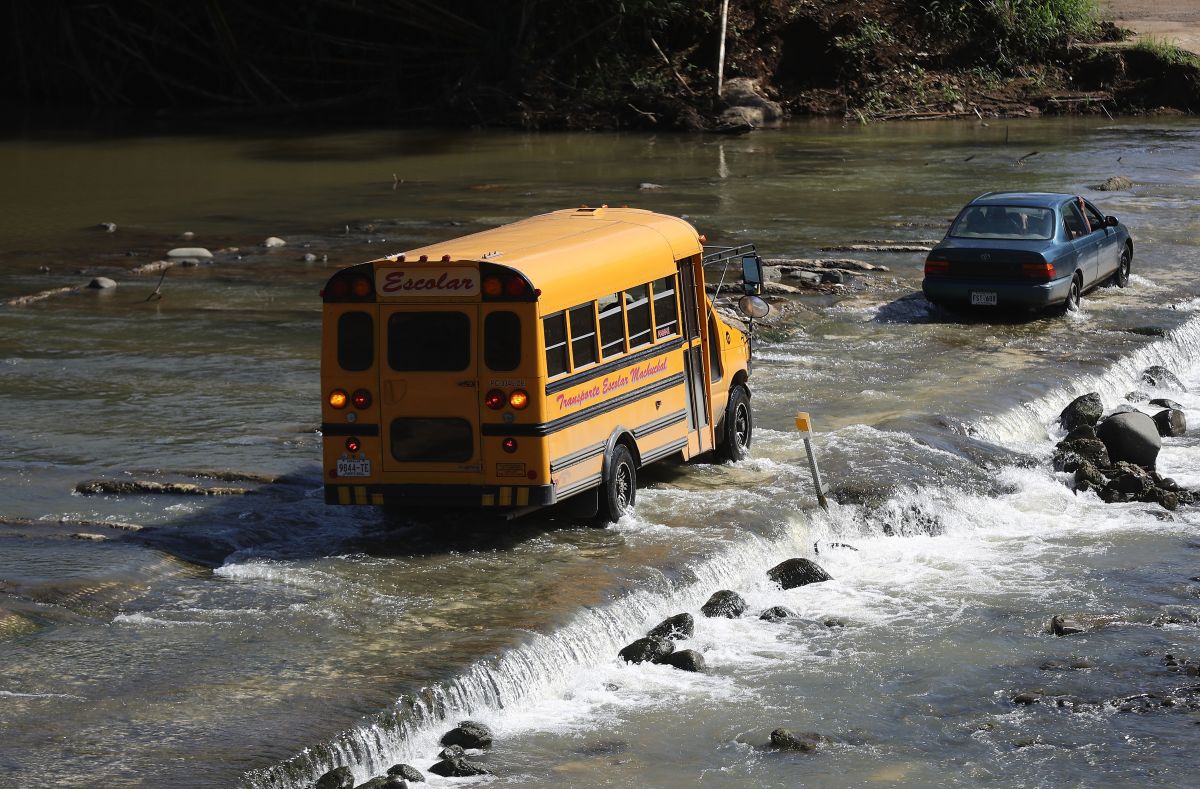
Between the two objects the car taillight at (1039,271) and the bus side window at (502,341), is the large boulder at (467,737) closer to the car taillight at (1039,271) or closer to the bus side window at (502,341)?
the bus side window at (502,341)

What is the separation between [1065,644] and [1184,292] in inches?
559

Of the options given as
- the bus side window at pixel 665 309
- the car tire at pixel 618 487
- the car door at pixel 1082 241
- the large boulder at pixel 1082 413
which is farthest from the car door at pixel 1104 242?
the car tire at pixel 618 487

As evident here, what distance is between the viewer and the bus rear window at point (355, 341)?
12992 mm

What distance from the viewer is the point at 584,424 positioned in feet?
43.8

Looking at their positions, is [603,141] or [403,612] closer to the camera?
[403,612]

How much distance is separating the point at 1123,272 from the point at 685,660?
16.1m

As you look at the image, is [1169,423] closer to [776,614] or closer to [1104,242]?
[1104,242]

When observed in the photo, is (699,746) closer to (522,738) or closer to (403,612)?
(522,738)

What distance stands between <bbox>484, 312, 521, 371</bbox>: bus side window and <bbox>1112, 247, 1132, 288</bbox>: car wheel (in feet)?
50.4

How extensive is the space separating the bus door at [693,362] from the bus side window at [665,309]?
0.13 meters

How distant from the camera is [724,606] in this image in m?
13.1

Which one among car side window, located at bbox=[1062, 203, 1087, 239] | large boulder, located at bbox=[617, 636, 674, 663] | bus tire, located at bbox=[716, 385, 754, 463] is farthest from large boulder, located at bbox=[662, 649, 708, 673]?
car side window, located at bbox=[1062, 203, 1087, 239]

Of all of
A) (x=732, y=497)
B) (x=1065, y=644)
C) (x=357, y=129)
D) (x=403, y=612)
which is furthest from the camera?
(x=357, y=129)

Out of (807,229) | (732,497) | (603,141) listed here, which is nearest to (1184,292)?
(807,229)
